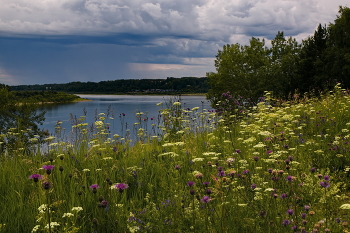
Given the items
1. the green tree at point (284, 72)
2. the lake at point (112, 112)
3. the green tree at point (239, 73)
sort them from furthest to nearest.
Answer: the green tree at point (239, 73) → the green tree at point (284, 72) → the lake at point (112, 112)

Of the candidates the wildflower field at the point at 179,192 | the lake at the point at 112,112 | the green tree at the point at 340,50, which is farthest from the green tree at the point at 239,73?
the wildflower field at the point at 179,192

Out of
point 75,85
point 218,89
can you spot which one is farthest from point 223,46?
point 75,85

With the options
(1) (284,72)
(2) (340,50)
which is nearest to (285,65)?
(1) (284,72)

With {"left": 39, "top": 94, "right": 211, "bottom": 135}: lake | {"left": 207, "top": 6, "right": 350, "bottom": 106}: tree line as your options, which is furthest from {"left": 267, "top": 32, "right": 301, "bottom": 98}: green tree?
{"left": 39, "top": 94, "right": 211, "bottom": 135}: lake

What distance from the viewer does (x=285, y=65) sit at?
4709 cm

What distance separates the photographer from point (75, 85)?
4109 inches

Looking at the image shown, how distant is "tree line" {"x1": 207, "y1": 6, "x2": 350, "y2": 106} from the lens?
3725 centimetres

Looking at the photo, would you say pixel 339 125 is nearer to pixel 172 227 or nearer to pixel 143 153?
pixel 143 153

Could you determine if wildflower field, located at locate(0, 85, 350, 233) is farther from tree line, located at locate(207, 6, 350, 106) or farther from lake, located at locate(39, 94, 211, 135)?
tree line, located at locate(207, 6, 350, 106)

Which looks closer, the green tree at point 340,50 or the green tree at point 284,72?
the green tree at point 340,50

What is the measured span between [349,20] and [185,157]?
40.2m

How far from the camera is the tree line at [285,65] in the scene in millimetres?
37250

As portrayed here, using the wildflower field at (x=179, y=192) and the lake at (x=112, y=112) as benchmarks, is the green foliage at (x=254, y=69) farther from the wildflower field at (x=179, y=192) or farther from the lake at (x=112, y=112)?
the wildflower field at (x=179, y=192)

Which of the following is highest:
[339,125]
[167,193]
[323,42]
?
[323,42]
